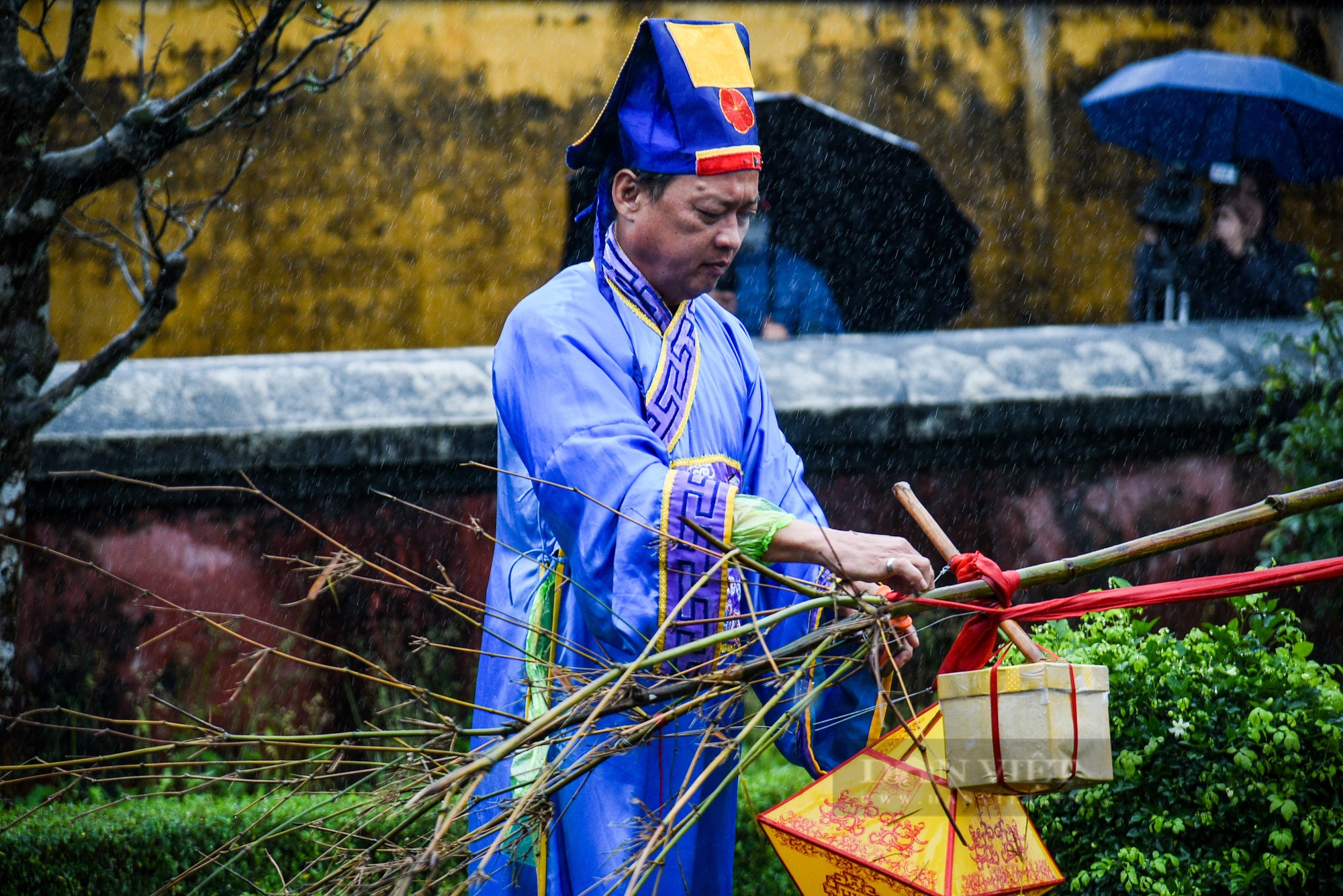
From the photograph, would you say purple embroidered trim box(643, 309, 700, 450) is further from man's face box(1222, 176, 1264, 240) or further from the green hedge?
man's face box(1222, 176, 1264, 240)

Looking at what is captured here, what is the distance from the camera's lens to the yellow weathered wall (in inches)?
336

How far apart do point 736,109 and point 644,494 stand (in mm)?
780

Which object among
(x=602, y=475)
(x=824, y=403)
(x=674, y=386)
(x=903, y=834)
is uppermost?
(x=674, y=386)

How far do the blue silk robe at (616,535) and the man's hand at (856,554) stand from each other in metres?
0.10

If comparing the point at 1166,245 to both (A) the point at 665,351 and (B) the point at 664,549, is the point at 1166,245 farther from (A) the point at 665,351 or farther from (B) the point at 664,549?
(B) the point at 664,549

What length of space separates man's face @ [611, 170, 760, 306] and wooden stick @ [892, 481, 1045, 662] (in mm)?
549

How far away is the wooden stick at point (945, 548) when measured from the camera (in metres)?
2.16

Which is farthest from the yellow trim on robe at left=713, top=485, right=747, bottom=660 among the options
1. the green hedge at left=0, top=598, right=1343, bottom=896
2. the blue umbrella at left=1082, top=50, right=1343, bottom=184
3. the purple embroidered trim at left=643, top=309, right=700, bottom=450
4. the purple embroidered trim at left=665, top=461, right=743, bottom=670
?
the blue umbrella at left=1082, top=50, right=1343, bottom=184

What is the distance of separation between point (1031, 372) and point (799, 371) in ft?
3.23

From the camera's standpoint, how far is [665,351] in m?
2.52

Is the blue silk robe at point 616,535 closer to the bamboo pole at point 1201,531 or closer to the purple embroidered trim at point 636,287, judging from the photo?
the purple embroidered trim at point 636,287

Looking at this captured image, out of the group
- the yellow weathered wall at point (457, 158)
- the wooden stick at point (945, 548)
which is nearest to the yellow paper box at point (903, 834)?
the wooden stick at point (945, 548)

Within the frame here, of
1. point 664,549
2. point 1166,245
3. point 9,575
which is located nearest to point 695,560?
point 664,549

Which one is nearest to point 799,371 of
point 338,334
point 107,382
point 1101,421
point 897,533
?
point 897,533
